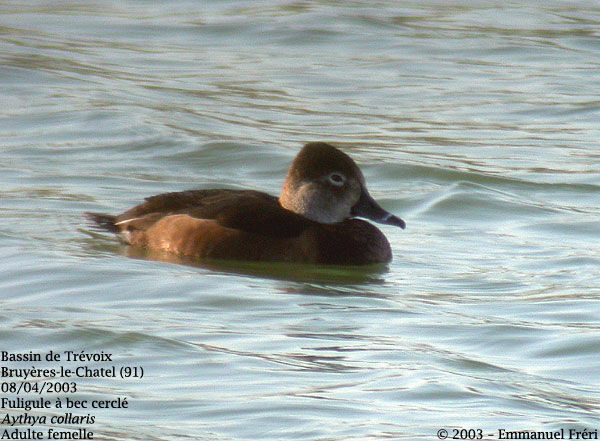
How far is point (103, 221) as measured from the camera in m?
10.5

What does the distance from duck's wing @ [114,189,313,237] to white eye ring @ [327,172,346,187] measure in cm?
32

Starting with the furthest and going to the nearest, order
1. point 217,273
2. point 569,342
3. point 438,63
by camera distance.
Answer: point 438,63 → point 217,273 → point 569,342

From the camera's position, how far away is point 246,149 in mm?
14148

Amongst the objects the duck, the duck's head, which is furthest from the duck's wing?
the duck's head

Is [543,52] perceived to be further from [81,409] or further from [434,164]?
[81,409]

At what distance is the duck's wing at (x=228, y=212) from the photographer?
Result: 32.1ft

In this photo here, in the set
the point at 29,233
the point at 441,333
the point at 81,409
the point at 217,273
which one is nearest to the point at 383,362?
the point at 441,333

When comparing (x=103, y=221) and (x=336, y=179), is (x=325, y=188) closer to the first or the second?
(x=336, y=179)

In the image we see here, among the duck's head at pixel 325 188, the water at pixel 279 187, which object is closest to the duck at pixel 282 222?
the duck's head at pixel 325 188

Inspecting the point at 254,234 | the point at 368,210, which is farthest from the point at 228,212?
the point at 368,210

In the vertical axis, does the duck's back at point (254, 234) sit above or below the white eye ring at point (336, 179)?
below

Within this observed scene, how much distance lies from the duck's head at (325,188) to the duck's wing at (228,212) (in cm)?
16

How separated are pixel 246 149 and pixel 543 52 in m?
6.52

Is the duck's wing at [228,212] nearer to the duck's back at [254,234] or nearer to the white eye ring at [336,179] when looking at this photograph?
the duck's back at [254,234]
